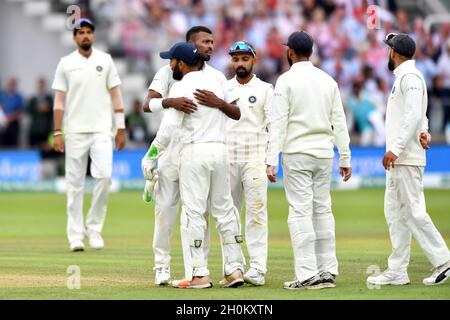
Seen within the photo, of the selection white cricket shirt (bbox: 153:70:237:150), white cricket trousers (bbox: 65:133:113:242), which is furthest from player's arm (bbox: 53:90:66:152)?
white cricket shirt (bbox: 153:70:237:150)

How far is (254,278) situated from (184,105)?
180cm

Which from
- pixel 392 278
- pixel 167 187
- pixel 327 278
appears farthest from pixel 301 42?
pixel 392 278

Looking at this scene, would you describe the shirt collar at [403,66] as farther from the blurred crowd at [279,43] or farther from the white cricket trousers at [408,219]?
the blurred crowd at [279,43]

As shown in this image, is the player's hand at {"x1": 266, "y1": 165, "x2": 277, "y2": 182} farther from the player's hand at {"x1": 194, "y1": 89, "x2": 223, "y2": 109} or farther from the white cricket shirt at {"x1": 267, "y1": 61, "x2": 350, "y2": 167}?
the player's hand at {"x1": 194, "y1": 89, "x2": 223, "y2": 109}

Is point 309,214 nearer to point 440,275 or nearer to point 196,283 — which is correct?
point 196,283

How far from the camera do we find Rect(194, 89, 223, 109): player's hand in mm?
10602

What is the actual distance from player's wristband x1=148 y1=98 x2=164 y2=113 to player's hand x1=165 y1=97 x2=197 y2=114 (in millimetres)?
244

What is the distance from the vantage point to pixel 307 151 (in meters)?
10.7

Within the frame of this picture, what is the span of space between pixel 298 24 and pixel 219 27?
193 cm

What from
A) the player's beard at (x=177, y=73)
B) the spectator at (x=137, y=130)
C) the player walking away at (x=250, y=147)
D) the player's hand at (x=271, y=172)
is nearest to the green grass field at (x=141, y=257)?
the player walking away at (x=250, y=147)

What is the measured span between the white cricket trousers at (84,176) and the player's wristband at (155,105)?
3.78 meters

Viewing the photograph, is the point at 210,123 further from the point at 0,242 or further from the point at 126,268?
the point at 0,242

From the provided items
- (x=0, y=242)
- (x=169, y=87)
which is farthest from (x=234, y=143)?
(x=0, y=242)

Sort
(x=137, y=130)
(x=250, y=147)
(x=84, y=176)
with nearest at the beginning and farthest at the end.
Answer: (x=250, y=147), (x=84, y=176), (x=137, y=130)
